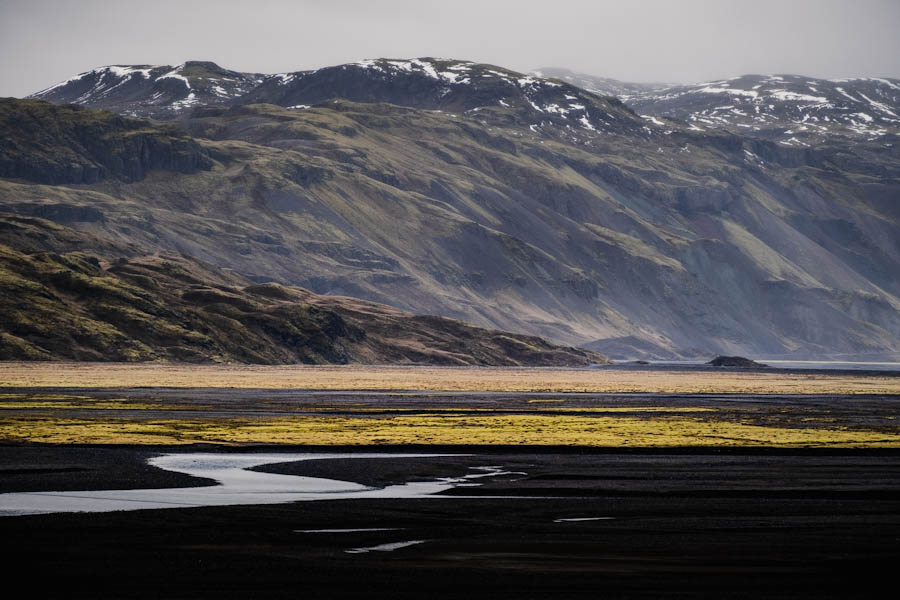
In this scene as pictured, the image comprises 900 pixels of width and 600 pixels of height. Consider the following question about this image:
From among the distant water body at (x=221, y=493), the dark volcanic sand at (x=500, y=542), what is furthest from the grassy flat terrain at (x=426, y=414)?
the dark volcanic sand at (x=500, y=542)

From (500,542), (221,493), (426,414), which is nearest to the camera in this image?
(500,542)

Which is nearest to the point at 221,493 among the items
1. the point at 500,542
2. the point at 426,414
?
the point at 500,542

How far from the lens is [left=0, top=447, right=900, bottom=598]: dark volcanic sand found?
24.2 meters

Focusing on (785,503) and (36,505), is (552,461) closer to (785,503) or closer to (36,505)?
(785,503)

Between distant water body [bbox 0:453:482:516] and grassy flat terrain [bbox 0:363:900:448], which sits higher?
distant water body [bbox 0:453:482:516]

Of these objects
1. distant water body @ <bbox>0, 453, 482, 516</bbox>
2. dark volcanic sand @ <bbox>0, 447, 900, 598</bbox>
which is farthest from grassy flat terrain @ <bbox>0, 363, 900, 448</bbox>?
dark volcanic sand @ <bbox>0, 447, 900, 598</bbox>

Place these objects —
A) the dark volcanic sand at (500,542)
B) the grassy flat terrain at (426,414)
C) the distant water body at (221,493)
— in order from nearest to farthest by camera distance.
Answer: the dark volcanic sand at (500,542), the distant water body at (221,493), the grassy flat terrain at (426,414)

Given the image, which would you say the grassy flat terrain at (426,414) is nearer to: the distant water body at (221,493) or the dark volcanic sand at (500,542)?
the distant water body at (221,493)

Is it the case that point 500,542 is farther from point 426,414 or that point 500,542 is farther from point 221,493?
point 426,414

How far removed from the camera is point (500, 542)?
97.1 feet

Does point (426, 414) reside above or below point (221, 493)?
below

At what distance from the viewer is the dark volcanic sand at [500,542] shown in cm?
2416

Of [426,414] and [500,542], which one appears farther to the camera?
[426,414]

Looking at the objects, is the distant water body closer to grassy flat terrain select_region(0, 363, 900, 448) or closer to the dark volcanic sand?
the dark volcanic sand
